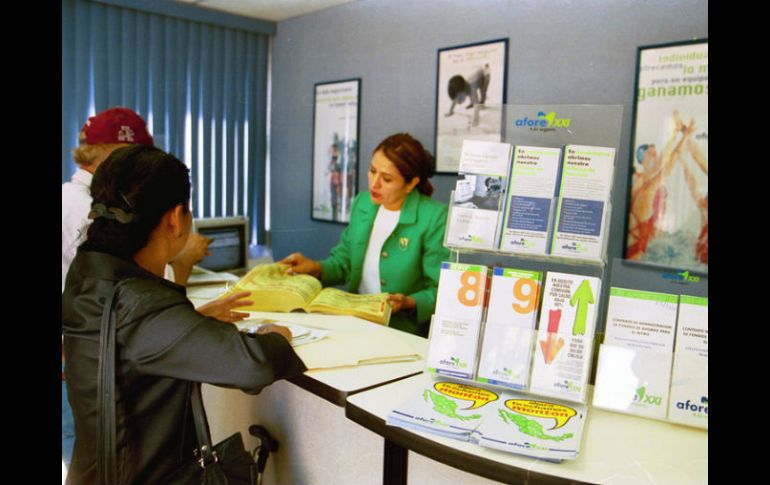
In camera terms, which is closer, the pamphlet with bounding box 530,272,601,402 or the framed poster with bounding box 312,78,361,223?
the pamphlet with bounding box 530,272,601,402

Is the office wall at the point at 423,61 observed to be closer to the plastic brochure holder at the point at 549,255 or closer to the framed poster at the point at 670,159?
the framed poster at the point at 670,159

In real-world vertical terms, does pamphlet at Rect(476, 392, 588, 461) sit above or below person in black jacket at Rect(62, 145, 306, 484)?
below

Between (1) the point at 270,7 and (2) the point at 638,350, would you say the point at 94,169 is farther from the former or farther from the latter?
(2) the point at 638,350

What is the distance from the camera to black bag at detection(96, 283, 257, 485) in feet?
2.99

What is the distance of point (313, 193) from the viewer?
2.83 m

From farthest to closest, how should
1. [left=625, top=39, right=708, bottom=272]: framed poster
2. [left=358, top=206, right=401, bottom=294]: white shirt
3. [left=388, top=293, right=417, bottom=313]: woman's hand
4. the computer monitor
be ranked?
the computer monitor < [left=358, top=206, right=401, bottom=294]: white shirt < [left=388, top=293, right=417, bottom=313]: woman's hand < [left=625, top=39, right=708, bottom=272]: framed poster

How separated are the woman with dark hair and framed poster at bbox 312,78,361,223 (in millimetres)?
640

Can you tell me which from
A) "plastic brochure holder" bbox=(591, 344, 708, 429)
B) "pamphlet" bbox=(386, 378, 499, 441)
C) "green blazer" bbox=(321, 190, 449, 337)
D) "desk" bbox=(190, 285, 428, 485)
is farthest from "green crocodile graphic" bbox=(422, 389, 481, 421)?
"green blazer" bbox=(321, 190, 449, 337)

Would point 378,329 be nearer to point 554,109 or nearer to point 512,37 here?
point 554,109

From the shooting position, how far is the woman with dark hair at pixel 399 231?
210 centimetres

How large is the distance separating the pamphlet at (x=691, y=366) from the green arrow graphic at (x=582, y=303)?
15 centimetres

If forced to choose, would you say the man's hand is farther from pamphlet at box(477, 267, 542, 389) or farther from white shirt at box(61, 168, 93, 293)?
pamphlet at box(477, 267, 542, 389)
